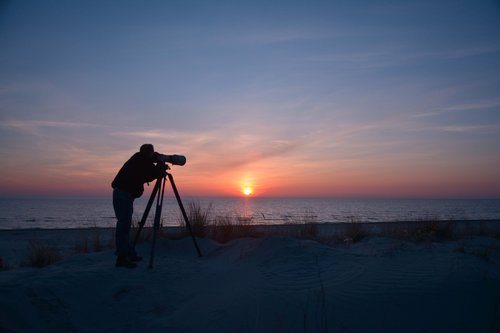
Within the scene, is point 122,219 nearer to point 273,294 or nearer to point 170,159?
point 170,159

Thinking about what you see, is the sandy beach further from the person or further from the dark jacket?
the dark jacket

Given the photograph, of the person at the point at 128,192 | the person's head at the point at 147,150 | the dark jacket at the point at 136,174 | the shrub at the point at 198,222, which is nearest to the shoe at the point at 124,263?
the person at the point at 128,192

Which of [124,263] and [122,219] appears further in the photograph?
[122,219]

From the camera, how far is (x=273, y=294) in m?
4.14

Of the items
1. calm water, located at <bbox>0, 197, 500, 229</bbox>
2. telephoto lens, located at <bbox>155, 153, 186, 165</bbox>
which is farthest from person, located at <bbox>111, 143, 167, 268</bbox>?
calm water, located at <bbox>0, 197, 500, 229</bbox>

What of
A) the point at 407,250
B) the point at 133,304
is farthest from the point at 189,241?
the point at 407,250

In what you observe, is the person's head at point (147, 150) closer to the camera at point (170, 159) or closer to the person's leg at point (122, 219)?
the camera at point (170, 159)

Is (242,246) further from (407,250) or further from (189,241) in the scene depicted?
(407,250)

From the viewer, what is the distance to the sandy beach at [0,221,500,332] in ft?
11.5

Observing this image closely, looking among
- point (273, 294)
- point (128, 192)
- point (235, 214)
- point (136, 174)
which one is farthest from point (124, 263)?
point (235, 214)

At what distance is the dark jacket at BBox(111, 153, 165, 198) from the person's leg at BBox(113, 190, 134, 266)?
0.14 meters

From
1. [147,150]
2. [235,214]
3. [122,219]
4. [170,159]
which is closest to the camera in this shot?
[122,219]

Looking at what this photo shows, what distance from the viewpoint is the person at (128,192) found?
5914 millimetres

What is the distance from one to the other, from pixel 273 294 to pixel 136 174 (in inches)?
140
